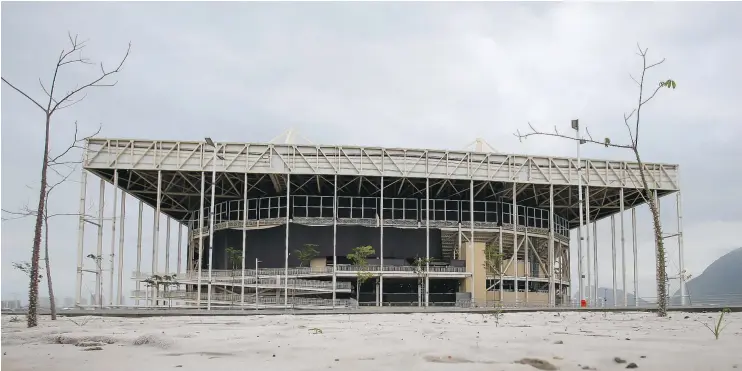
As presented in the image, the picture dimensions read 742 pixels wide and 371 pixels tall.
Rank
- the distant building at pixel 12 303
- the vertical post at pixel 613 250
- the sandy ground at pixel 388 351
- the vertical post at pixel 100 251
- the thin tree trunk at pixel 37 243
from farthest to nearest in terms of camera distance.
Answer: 1. the vertical post at pixel 613 250
2. the vertical post at pixel 100 251
3. the distant building at pixel 12 303
4. the thin tree trunk at pixel 37 243
5. the sandy ground at pixel 388 351

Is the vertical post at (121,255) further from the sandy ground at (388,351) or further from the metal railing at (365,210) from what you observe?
the sandy ground at (388,351)

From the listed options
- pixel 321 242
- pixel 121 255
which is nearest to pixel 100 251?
pixel 121 255

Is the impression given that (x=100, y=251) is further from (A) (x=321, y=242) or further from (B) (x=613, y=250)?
(B) (x=613, y=250)

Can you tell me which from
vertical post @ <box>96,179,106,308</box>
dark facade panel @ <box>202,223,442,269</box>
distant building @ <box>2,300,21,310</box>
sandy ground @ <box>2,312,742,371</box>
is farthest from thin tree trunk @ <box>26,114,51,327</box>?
dark facade panel @ <box>202,223,442,269</box>

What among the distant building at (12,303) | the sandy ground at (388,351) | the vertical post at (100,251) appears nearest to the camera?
the sandy ground at (388,351)

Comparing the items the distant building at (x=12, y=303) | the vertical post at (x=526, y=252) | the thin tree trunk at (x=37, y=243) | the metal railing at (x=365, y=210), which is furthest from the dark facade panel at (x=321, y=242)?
the thin tree trunk at (x=37, y=243)

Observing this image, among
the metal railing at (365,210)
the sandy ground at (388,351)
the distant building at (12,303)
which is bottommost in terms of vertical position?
the distant building at (12,303)

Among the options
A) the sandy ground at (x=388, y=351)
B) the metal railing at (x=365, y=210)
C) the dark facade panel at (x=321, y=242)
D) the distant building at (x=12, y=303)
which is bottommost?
the distant building at (x=12, y=303)

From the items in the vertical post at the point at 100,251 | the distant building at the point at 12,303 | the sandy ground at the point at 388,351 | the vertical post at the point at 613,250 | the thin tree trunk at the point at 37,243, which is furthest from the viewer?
the vertical post at the point at 613,250

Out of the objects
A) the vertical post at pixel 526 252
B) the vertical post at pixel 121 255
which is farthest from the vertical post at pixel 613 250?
the vertical post at pixel 121 255

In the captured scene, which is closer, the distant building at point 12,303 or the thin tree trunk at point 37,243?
the thin tree trunk at point 37,243

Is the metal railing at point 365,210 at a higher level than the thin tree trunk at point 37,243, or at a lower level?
higher

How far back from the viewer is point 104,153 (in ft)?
215

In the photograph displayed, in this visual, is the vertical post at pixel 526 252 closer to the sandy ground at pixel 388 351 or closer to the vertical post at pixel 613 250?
the vertical post at pixel 613 250
